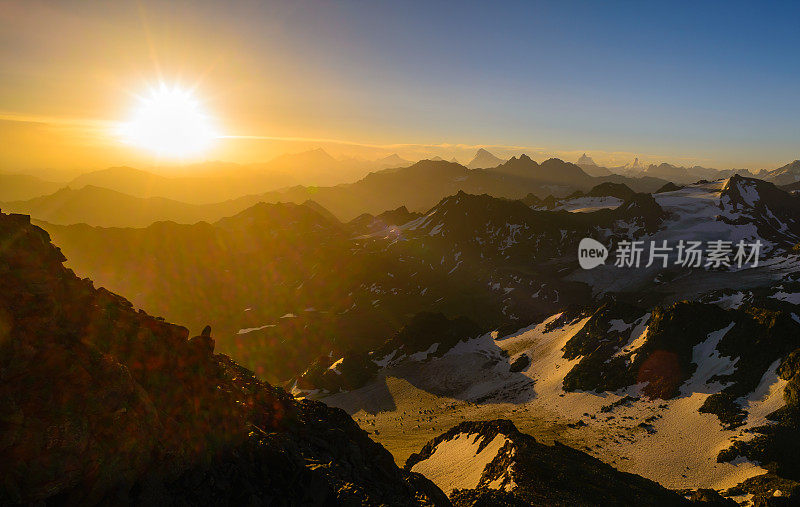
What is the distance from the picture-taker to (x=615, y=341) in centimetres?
8431

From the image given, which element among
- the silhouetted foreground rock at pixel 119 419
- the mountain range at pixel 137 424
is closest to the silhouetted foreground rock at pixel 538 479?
the mountain range at pixel 137 424

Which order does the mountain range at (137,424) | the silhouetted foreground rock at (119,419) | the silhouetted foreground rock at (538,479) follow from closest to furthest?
the silhouetted foreground rock at (119,419)
the mountain range at (137,424)
the silhouetted foreground rock at (538,479)

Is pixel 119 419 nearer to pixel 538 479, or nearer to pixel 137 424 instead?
pixel 137 424

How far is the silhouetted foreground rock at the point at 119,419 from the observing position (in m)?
16.1

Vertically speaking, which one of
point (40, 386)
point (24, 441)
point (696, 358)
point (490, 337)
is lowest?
point (490, 337)

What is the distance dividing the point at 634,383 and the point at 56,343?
8214 centimetres

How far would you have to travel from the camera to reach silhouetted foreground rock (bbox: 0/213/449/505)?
53.0 ft

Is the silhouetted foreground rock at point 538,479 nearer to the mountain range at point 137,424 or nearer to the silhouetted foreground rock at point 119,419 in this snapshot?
the mountain range at point 137,424

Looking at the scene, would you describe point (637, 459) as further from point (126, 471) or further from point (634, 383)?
point (126, 471)

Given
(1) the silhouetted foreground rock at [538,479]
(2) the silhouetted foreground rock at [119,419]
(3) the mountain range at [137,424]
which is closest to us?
(2) the silhouetted foreground rock at [119,419]

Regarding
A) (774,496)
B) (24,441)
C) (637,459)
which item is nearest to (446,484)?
(637,459)

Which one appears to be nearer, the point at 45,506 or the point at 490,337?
the point at 45,506

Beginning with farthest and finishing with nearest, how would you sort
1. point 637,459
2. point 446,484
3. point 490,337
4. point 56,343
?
1. point 490,337
2. point 637,459
3. point 446,484
4. point 56,343

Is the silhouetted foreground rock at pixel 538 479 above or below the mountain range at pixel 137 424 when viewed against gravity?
below
